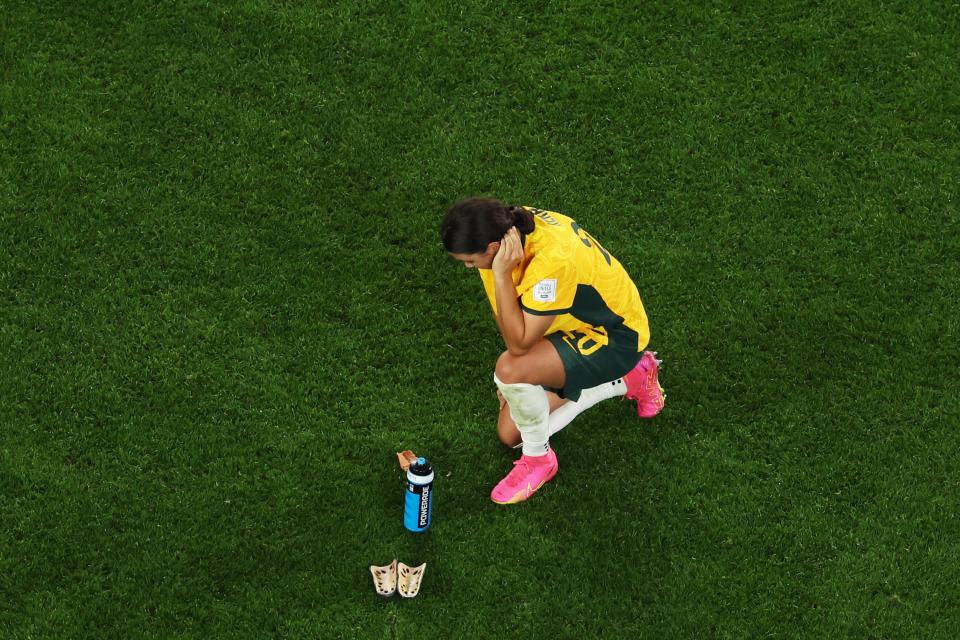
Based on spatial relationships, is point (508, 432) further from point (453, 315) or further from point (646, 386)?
point (453, 315)

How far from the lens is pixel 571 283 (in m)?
7.04

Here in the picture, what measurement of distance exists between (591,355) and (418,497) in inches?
53.7

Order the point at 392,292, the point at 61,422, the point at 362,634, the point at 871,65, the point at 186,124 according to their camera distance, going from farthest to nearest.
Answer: the point at 871,65 → the point at 186,124 → the point at 392,292 → the point at 61,422 → the point at 362,634

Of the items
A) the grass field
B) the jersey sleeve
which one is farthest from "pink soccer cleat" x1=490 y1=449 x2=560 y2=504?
the jersey sleeve

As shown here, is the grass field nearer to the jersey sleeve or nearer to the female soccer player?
the female soccer player

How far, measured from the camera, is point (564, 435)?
830 centimetres

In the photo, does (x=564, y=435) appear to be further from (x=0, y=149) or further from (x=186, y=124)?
(x=0, y=149)

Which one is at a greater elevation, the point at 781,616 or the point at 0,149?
the point at 0,149

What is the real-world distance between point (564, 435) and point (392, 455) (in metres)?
1.17

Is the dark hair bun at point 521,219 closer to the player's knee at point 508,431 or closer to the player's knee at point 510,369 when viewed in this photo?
the player's knee at point 510,369

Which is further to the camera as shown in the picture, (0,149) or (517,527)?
(0,149)

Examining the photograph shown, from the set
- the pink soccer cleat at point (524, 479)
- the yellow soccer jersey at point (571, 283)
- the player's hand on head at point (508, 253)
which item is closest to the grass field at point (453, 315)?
the pink soccer cleat at point (524, 479)

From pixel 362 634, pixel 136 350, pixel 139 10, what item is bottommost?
pixel 362 634

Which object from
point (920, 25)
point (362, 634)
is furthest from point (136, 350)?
point (920, 25)
